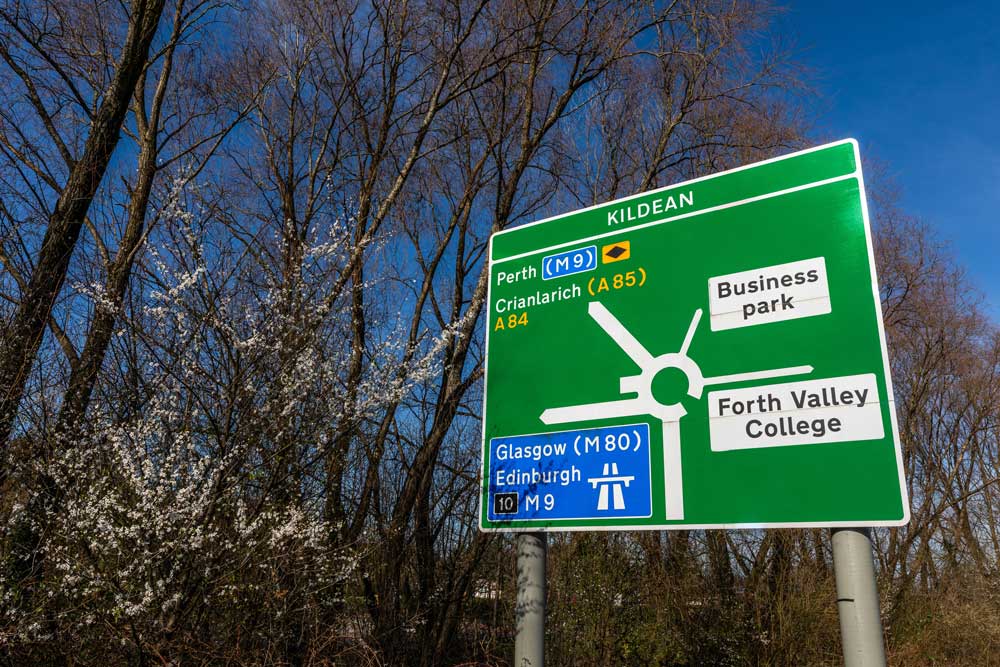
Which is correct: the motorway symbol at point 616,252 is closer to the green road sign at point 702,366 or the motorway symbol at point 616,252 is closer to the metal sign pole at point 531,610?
the green road sign at point 702,366

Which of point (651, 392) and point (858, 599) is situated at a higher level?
point (651, 392)

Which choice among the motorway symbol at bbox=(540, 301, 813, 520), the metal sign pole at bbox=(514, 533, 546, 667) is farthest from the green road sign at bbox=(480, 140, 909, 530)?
the metal sign pole at bbox=(514, 533, 546, 667)

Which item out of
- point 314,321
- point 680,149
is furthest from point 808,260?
point 680,149

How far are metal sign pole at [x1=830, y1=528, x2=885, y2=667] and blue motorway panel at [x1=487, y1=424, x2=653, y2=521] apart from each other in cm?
74

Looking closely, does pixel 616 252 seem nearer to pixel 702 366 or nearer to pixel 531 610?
pixel 702 366

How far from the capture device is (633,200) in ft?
11.6

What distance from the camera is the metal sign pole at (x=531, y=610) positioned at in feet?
9.96

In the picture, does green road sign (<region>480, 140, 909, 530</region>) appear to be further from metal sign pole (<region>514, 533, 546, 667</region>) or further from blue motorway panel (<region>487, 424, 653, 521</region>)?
metal sign pole (<region>514, 533, 546, 667</region>)

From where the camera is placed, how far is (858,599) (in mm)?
2336

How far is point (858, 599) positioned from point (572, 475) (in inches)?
48.3

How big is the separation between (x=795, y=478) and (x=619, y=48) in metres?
7.52

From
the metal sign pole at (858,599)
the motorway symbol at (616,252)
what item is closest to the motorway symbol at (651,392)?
the motorway symbol at (616,252)

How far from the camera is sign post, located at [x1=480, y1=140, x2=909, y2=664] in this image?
2.58 metres

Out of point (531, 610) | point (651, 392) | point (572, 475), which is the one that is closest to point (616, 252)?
point (651, 392)
